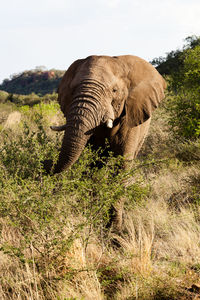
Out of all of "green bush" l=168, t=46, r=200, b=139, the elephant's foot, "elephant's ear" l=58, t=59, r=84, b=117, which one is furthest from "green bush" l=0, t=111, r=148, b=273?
"green bush" l=168, t=46, r=200, b=139

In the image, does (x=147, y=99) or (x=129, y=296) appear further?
(x=147, y=99)

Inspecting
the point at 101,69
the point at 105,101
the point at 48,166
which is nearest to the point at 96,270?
the point at 48,166

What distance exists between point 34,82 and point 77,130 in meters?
69.6

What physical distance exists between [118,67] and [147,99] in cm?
64

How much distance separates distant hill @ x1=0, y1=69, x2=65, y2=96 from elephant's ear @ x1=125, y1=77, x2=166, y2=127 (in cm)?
5940

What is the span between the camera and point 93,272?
321 cm

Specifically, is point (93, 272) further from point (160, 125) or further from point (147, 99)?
point (160, 125)

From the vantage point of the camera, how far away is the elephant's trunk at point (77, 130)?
401cm

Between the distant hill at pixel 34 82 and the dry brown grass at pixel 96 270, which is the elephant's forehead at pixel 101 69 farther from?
the distant hill at pixel 34 82

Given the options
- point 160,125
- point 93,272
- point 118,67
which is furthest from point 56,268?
point 160,125

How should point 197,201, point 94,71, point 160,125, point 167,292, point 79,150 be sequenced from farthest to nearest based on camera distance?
1. point 160,125
2. point 197,201
3. point 94,71
4. point 79,150
5. point 167,292

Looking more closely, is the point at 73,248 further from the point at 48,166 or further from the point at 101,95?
the point at 101,95

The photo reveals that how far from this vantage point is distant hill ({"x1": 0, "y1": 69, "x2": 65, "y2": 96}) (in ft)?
217

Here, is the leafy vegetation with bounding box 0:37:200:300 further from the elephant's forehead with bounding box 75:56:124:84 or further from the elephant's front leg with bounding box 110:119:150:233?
the elephant's forehead with bounding box 75:56:124:84
